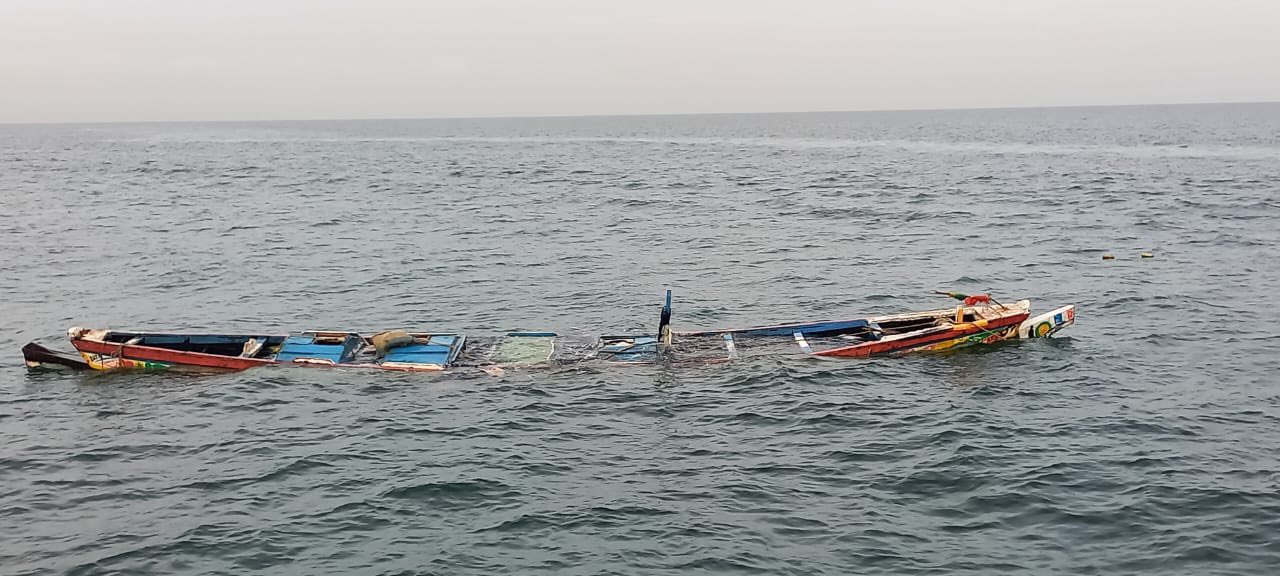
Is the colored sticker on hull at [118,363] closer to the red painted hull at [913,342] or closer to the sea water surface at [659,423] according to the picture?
the sea water surface at [659,423]

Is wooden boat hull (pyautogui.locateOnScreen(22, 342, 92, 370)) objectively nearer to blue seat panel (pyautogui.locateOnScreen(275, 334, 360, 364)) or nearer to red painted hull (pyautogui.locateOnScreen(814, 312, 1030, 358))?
blue seat panel (pyautogui.locateOnScreen(275, 334, 360, 364))

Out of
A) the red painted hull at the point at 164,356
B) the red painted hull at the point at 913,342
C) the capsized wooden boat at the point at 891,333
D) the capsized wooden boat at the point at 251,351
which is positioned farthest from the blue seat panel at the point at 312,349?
the red painted hull at the point at 913,342

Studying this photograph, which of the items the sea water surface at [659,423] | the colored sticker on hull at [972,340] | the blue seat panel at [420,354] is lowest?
the sea water surface at [659,423]

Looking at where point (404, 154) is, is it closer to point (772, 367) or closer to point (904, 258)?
point (904, 258)

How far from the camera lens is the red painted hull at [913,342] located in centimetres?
2458

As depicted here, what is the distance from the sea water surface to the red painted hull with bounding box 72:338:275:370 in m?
0.55

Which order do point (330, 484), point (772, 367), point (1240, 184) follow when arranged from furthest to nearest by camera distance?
1. point (1240, 184)
2. point (772, 367)
3. point (330, 484)

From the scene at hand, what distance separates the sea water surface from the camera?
50.0 feet

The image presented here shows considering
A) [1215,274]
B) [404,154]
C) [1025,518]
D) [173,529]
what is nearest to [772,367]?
[1025,518]

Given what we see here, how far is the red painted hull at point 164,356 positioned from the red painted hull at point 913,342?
1446cm

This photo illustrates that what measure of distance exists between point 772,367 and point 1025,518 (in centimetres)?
880

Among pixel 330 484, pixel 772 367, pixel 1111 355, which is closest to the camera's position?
pixel 330 484

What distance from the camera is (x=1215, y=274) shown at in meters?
35.7

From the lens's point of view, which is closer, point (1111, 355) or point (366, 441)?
→ point (366, 441)
